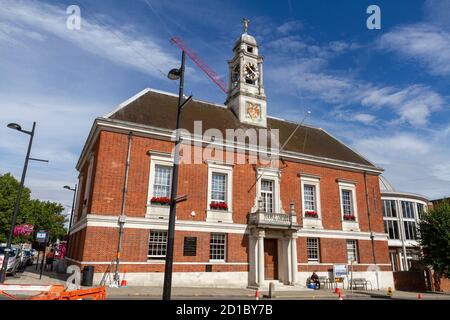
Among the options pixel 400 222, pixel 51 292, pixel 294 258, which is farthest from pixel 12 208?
pixel 400 222

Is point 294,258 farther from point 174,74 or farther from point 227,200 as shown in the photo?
point 174,74

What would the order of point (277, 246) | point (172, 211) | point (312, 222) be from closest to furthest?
1. point (172, 211)
2. point (277, 246)
3. point (312, 222)

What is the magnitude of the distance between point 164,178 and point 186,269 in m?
5.99

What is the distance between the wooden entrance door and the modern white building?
31074 millimetres

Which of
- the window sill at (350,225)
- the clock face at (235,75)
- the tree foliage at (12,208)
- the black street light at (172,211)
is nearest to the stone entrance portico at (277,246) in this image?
the window sill at (350,225)

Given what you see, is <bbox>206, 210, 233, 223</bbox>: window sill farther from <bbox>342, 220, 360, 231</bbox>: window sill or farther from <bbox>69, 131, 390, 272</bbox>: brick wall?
<bbox>342, 220, 360, 231</bbox>: window sill

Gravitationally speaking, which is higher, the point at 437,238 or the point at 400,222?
the point at 400,222

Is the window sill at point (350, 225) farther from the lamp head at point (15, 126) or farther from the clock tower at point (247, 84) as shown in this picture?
the lamp head at point (15, 126)

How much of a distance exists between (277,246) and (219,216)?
5140 millimetres

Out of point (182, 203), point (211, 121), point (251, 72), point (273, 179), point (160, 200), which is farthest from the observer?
point (251, 72)

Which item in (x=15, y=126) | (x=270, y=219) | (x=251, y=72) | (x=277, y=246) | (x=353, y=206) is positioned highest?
(x=251, y=72)

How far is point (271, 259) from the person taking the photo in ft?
A: 75.4

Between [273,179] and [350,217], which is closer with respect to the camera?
[273,179]

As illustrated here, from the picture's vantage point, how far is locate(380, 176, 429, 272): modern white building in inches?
1853
